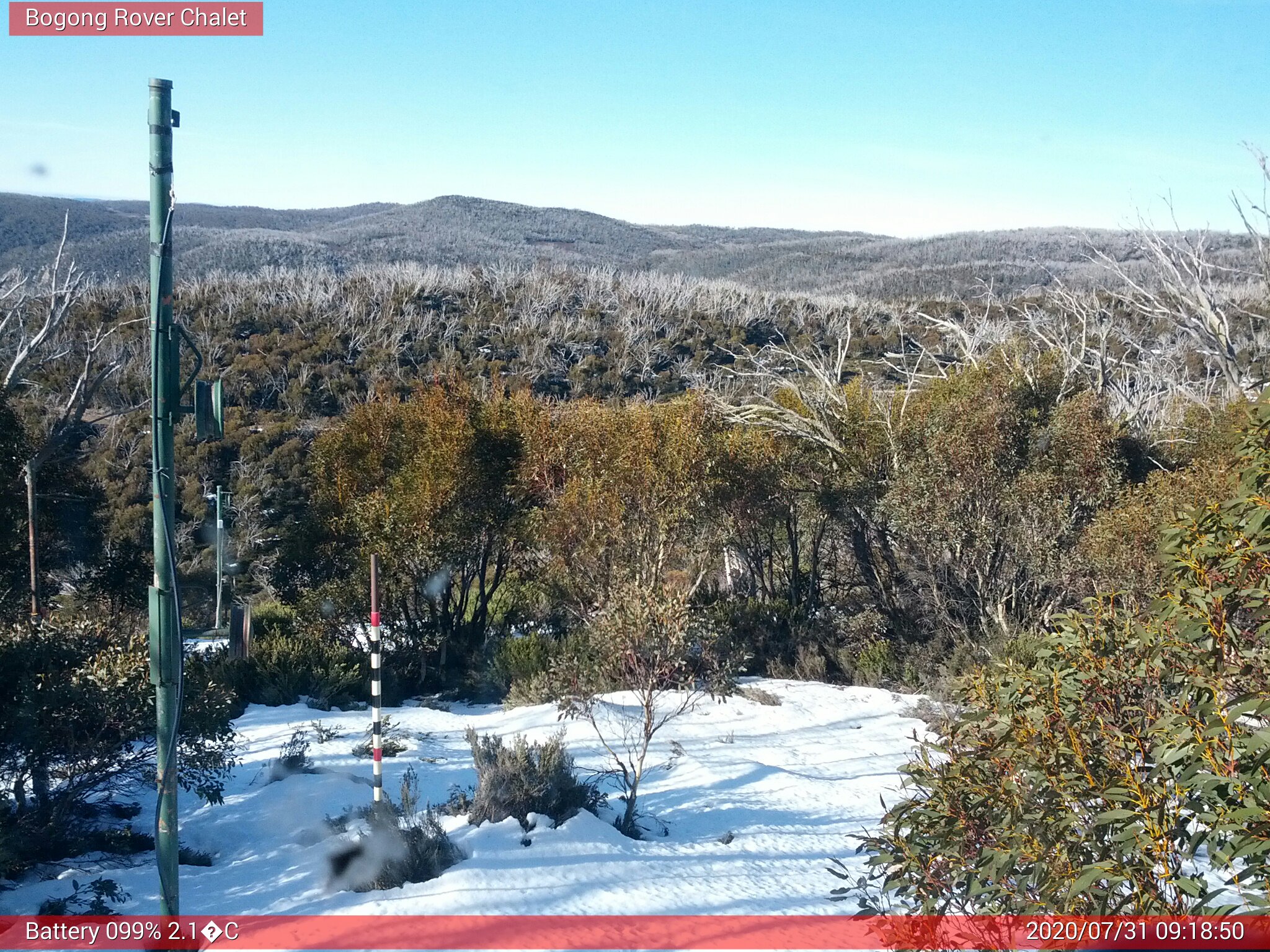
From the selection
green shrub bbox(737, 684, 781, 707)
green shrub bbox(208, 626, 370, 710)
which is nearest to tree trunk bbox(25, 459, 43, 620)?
green shrub bbox(208, 626, 370, 710)

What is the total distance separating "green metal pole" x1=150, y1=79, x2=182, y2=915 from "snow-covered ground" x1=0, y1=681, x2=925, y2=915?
1178 mm

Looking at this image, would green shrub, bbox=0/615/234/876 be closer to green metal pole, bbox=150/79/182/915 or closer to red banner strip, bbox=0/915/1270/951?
red banner strip, bbox=0/915/1270/951

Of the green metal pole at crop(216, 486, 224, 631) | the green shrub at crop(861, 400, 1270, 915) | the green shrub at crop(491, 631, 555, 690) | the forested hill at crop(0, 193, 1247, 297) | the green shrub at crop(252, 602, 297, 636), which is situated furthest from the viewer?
the forested hill at crop(0, 193, 1247, 297)

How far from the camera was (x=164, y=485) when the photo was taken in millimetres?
3951

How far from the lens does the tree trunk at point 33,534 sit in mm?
7738

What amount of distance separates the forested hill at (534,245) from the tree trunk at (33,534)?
3452 centimetres

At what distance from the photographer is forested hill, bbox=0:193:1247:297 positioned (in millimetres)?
47875

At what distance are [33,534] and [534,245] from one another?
63327 millimetres

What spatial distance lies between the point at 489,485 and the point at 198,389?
909cm

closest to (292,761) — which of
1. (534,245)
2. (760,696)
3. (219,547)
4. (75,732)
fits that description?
(75,732)

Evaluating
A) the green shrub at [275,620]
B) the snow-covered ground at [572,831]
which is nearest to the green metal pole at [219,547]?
the green shrub at [275,620]

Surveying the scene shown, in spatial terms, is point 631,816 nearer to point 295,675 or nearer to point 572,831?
point 572,831

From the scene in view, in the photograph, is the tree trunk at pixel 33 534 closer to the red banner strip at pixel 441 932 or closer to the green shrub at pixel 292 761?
the green shrub at pixel 292 761

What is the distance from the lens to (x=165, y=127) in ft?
12.7
